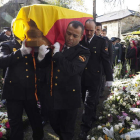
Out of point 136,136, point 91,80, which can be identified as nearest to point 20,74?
point 91,80

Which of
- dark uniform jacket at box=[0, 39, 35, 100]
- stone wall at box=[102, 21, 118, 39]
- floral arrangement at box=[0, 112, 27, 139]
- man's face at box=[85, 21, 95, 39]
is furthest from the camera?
stone wall at box=[102, 21, 118, 39]

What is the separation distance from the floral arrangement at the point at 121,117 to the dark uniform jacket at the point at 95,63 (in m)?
0.76

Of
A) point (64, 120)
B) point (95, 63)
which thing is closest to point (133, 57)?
point (95, 63)

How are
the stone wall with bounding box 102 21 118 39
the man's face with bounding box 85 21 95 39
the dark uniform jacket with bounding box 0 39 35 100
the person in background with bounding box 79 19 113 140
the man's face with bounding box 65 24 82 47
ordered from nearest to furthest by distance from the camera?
the man's face with bounding box 65 24 82 47 < the dark uniform jacket with bounding box 0 39 35 100 < the man's face with bounding box 85 21 95 39 < the person in background with bounding box 79 19 113 140 < the stone wall with bounding box 102 21 118 39

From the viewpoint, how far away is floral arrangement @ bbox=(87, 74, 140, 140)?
2656 mm

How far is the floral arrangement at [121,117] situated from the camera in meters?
2.66

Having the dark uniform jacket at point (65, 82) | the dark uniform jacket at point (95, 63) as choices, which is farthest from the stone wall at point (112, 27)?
the dark uniform jacket at point (65, 82)

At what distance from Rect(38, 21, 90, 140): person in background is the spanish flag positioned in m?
0.10

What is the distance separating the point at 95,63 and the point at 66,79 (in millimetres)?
1097

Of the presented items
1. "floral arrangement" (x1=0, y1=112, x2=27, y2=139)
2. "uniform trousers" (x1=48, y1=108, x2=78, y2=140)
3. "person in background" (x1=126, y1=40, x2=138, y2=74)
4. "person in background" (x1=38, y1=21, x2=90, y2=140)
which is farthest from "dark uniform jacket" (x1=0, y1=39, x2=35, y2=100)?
"person in background" (x1=126, y1=40, x2=138, y2=74)

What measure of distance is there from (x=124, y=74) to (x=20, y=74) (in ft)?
19.2

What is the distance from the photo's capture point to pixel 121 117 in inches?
134

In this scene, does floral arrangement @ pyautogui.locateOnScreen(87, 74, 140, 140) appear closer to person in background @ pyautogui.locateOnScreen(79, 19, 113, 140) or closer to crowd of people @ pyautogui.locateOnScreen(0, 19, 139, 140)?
person in background @ pyautogui.locateOnScreen(79, 19, 113, 140)

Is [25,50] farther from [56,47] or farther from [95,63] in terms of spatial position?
[95,63]
